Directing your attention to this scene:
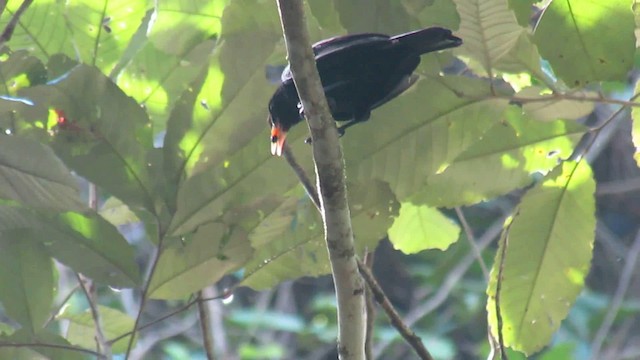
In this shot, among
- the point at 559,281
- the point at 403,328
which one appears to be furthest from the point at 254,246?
the point at 559,281

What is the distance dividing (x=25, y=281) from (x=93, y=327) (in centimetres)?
Answer: 45

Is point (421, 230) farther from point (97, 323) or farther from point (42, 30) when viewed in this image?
point (42, 30)

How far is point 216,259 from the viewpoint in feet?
5.47

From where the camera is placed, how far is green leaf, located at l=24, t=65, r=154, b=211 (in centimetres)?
158

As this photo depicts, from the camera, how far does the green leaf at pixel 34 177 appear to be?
1.45m

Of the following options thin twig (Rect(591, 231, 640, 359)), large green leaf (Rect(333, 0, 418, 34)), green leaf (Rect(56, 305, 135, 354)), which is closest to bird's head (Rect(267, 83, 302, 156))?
large green leaf (Rect(333, 0, 418, 34))

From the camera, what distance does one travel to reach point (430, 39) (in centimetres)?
154

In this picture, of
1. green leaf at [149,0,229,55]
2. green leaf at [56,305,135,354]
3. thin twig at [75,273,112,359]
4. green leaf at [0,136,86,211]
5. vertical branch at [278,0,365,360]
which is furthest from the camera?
green leaf at [56,305,135,354]

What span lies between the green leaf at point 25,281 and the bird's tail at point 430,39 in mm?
727

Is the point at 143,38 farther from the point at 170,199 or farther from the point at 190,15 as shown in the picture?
the point at 170,199

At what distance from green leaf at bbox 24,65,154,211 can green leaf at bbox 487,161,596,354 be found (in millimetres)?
725

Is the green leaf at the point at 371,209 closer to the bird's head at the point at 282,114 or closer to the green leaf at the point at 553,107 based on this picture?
the bird's head at the point at 282,114

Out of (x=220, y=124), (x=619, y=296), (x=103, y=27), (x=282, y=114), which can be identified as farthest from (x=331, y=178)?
(x=619, y=296)

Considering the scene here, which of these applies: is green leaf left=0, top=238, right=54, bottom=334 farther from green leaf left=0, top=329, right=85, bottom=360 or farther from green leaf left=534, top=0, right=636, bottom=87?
green leaf left=534, top=0, right=636, bottom=87
